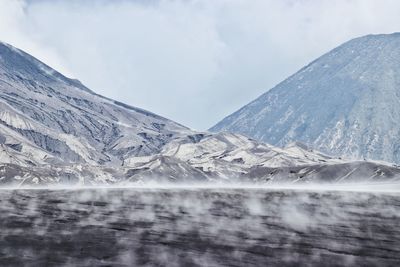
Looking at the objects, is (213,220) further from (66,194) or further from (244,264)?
(66,194)

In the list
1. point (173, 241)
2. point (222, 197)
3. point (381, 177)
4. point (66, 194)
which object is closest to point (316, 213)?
point (222, 197)

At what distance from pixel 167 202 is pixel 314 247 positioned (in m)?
2.22

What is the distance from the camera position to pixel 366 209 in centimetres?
800

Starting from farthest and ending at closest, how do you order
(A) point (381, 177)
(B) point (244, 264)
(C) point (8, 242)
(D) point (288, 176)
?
(D) point (288, 176) → (A) point (381, 177) → (C) point (8, 242) → (B) point (244, 264)

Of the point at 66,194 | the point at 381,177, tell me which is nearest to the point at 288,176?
the point at 381,177

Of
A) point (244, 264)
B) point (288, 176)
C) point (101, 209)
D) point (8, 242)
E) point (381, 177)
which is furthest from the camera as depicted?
point (288, 176)

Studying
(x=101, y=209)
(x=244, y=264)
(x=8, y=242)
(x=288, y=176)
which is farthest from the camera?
(x=288, y=176)

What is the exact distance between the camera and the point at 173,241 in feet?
24.4

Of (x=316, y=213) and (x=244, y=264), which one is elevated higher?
(x=316, y=213)

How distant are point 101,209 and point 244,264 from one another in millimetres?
2340

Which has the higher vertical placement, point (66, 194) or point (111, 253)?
point (66, 194)

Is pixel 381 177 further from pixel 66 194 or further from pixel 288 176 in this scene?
pixel 66 194

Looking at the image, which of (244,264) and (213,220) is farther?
(213,220)

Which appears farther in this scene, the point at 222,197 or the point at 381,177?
the point at 381,177
